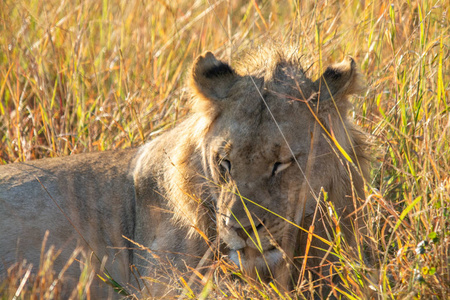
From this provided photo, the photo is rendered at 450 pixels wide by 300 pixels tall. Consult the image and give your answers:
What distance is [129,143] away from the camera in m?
4.73

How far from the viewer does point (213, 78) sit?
3160 mm

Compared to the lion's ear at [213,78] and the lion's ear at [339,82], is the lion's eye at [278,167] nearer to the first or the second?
the lion's ear at [339,82]

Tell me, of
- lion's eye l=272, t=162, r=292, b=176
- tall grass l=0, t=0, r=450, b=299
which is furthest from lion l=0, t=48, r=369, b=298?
tall grass l=0, t=0, r=450, b=299

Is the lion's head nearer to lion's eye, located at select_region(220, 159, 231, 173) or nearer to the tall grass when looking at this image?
lion's eye, located at select_region(220, 159, 231, 173)

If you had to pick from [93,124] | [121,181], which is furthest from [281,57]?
[93,124]

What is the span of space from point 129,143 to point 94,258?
4.63ft

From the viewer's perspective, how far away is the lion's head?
2783mm

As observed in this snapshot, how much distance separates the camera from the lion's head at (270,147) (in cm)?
278

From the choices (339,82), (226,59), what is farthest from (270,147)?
(226,59)

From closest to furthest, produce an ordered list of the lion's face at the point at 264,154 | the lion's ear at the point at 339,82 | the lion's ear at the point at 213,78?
the lion's face at the point at 264,154 → the lion's ear at the point at 339,82 → the lion's ear at the point at 213,78

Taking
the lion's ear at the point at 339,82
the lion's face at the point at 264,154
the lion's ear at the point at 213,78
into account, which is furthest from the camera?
the lion's ear at the point at 213,78

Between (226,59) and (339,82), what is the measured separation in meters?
1.82

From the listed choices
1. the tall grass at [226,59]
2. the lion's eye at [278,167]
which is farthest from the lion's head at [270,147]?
the tall grass at [226,59]

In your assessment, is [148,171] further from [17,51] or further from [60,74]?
[17,51]
